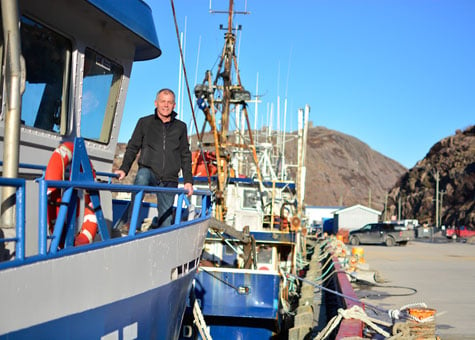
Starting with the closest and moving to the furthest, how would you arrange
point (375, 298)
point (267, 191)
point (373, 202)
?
point (375, 298) → point (267, 191) → point (373, 202)

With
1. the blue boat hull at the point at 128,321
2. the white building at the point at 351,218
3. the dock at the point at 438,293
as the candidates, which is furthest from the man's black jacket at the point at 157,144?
the white building at the point at 351,218

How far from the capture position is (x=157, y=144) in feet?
20.1

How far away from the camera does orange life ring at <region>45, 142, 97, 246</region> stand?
4414 millimetres

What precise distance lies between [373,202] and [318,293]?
13236cm

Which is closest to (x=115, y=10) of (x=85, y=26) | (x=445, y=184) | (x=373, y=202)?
(x=85, y=26)

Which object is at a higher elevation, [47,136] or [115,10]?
[115,10]

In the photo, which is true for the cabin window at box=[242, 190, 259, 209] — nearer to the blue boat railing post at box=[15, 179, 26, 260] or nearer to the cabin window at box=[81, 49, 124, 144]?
the cabin window at box=[81, 49, 124, 144]

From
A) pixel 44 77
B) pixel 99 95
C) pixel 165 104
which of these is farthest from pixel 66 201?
pixel 99 95

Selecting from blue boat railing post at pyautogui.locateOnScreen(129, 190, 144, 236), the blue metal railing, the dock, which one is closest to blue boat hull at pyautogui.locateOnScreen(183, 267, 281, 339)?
the dock

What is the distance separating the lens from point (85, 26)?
19.3 ft

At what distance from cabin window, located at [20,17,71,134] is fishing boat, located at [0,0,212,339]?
0.01 m

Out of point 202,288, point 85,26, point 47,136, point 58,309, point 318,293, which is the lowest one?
point 318,293

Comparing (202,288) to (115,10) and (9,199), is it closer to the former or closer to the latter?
(115,10)

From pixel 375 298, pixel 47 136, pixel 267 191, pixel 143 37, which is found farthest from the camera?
pixel 267 191
